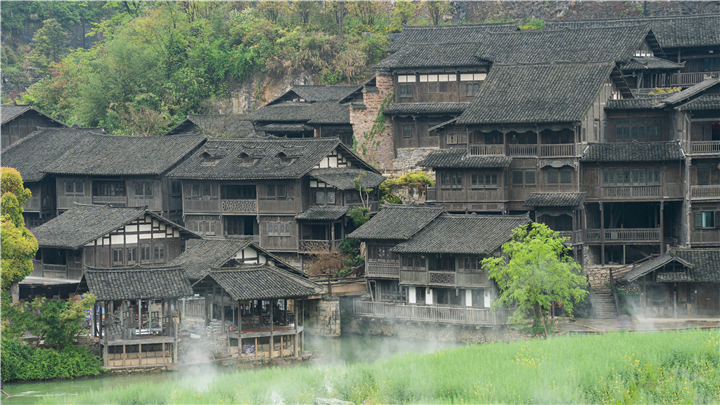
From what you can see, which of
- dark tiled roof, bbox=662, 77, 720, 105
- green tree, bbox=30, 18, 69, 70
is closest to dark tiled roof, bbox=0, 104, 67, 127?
green tree, bbox=30, 18, 69, 70

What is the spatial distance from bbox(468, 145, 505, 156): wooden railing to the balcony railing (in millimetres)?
9141

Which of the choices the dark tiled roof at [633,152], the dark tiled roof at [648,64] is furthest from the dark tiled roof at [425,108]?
the dark tiled roof at [633,152]

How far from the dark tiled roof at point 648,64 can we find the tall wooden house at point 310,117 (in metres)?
18.2

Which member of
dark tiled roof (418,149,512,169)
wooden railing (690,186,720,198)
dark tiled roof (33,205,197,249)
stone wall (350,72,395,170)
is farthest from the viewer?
stone wall (350,72,395,170)

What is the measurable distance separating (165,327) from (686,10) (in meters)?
54.0

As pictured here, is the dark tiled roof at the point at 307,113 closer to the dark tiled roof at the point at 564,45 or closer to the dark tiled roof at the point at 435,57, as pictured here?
the dark tiled roof at the point at 435,57

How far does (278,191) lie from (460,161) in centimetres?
1088

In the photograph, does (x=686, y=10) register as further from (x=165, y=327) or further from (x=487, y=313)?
(x=165, y=327)

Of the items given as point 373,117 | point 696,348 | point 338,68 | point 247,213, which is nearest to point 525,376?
point 696,348

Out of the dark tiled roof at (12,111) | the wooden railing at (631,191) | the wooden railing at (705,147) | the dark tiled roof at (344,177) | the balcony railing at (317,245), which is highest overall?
the dark tiled roof at (12,111)

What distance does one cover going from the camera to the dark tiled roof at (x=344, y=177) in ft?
194

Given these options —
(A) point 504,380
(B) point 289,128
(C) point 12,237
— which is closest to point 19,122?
(B) point 289,128

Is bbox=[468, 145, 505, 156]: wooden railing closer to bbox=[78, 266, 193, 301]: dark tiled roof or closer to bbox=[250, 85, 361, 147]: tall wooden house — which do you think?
bbox=[250, 85, 361, 147]: tall wooden house

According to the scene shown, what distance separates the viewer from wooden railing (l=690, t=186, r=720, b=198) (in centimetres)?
5272
